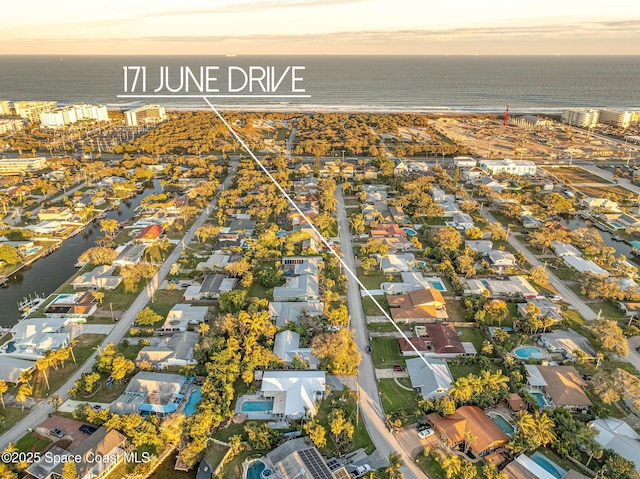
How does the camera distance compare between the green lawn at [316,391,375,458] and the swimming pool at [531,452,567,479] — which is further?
the green lawn at [316,391,375,458]

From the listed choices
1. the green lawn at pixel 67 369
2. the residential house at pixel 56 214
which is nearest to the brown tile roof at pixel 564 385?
the green lawn at pixel 67 369

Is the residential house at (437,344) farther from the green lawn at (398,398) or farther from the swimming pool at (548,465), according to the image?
the swimming pool at (548,465)

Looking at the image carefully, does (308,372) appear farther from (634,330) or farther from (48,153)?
(48,153)

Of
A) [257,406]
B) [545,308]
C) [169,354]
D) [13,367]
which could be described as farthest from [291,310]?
[545,308]

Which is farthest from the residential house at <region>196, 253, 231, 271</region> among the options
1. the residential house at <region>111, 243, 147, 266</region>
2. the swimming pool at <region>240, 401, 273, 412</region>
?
the swimming pool at <region>240, 401, 273, 412</region>

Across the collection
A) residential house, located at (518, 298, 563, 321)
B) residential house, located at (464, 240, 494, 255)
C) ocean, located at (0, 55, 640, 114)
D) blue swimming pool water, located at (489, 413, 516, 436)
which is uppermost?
ocean, located at (0, 55, 640, 114)

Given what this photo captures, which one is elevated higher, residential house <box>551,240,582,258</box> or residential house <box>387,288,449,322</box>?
residential house <box>551,240,582,258</box>

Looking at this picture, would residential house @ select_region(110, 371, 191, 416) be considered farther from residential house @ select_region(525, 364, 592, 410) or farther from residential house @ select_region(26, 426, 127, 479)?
residential house @ select_region(525, 364, 592, 410)
